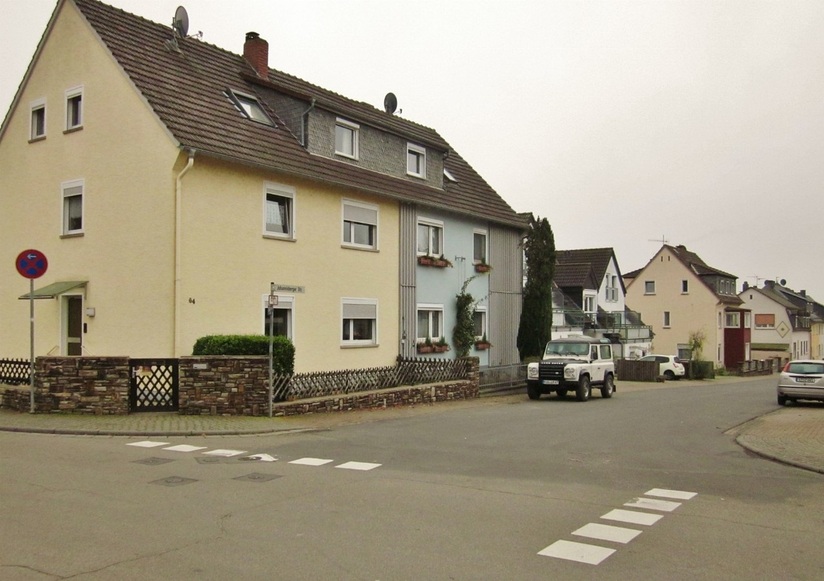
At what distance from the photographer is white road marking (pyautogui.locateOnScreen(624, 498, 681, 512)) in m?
8.24

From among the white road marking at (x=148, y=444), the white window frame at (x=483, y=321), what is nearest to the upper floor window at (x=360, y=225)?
the white window frame at (x=483, y=321)

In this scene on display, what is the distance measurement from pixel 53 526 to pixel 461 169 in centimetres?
2627

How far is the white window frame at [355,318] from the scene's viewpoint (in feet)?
74.1

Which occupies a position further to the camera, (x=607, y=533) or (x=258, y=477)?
(x=258, y=477)

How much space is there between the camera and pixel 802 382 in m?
24.5

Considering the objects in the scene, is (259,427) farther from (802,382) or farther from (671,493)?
(802,382)

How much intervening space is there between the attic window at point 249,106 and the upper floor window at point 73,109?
396 cm

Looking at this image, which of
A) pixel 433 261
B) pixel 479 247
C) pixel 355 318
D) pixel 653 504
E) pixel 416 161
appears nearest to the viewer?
pixel 653 504

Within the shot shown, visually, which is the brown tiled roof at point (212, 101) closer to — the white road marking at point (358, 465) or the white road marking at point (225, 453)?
the white road marking at point (225, 453)

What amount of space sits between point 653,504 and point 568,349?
16835 millimetres

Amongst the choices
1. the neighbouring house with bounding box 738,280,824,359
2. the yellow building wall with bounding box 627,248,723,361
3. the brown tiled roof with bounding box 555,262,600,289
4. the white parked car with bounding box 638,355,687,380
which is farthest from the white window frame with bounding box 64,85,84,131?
the neighbouring house with bounding box 738,280,824,359

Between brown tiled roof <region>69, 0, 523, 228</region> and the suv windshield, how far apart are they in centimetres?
624

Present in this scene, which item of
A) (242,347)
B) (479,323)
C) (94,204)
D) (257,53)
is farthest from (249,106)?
(479,323)

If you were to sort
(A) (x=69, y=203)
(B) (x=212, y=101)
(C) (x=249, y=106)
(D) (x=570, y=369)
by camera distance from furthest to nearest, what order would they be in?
1. (D) (x=570, y=369)
2. (C) (x=249, y=106)
3. (A) (x=69, y=203)
4. (B) (x=212, y=101)
